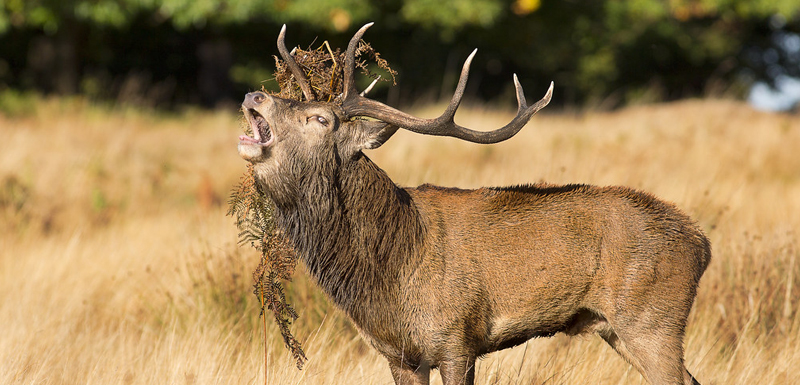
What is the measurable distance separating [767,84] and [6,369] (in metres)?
27.9

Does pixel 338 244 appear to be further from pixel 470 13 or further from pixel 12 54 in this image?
pixel 12 54

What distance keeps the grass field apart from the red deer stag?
0.61 meters

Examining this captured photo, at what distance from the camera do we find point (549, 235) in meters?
4.11

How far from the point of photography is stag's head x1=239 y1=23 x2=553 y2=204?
3.90 m

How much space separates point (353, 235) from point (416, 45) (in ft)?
65.7

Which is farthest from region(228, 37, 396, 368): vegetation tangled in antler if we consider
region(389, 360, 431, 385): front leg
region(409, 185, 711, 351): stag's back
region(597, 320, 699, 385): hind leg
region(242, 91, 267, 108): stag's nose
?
region(597, 320, 699, 385): hind leg

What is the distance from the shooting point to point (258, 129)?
3.97 m

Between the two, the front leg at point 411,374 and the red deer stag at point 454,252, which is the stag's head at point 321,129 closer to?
the red deer stag at point 454,252

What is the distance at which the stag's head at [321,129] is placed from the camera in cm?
390

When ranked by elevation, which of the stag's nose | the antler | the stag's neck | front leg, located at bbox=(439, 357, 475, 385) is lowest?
front leg, located at bbox=(439, 357, 475, 385)

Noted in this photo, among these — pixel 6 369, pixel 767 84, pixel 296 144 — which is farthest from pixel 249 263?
pixel 767 84

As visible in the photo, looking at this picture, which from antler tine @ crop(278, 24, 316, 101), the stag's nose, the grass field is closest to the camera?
the stag's nose

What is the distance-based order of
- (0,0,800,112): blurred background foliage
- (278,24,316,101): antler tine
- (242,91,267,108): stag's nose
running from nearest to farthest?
1. (242,91,267,108): stag's nose
2. (278,24,316,101): antler tine
3. (0,0,800,112): blurred background foliage

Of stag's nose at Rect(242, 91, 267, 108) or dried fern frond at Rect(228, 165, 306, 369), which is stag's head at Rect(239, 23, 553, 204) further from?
dried fern frond at Rect(228, 165, 306, 369)
